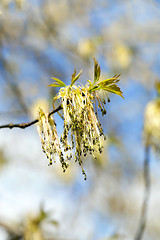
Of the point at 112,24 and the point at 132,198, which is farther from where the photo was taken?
the point at 132,198

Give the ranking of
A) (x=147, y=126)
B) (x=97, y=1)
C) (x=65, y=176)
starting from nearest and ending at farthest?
1. (x=147, y=126)
2. (x=65, y=176)
3. (x=97, y=1)

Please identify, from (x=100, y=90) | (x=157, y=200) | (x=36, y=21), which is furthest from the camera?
(x=157, y=200)

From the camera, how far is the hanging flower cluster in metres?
1.49

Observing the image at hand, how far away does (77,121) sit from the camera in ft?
4.98

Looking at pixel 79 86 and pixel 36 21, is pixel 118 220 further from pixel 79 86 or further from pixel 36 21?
pixel 79 86

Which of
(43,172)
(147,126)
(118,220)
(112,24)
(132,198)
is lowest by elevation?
(147,126)

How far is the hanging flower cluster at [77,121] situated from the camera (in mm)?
1494

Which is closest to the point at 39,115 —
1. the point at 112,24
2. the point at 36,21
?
the point at 36,21

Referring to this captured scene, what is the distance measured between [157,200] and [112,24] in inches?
261

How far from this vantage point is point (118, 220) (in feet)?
31.2

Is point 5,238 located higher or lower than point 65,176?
lower

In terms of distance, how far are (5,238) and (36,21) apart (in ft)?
15.4

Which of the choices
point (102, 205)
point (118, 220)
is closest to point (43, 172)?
point (102, 205)

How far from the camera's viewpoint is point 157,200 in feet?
38.3
